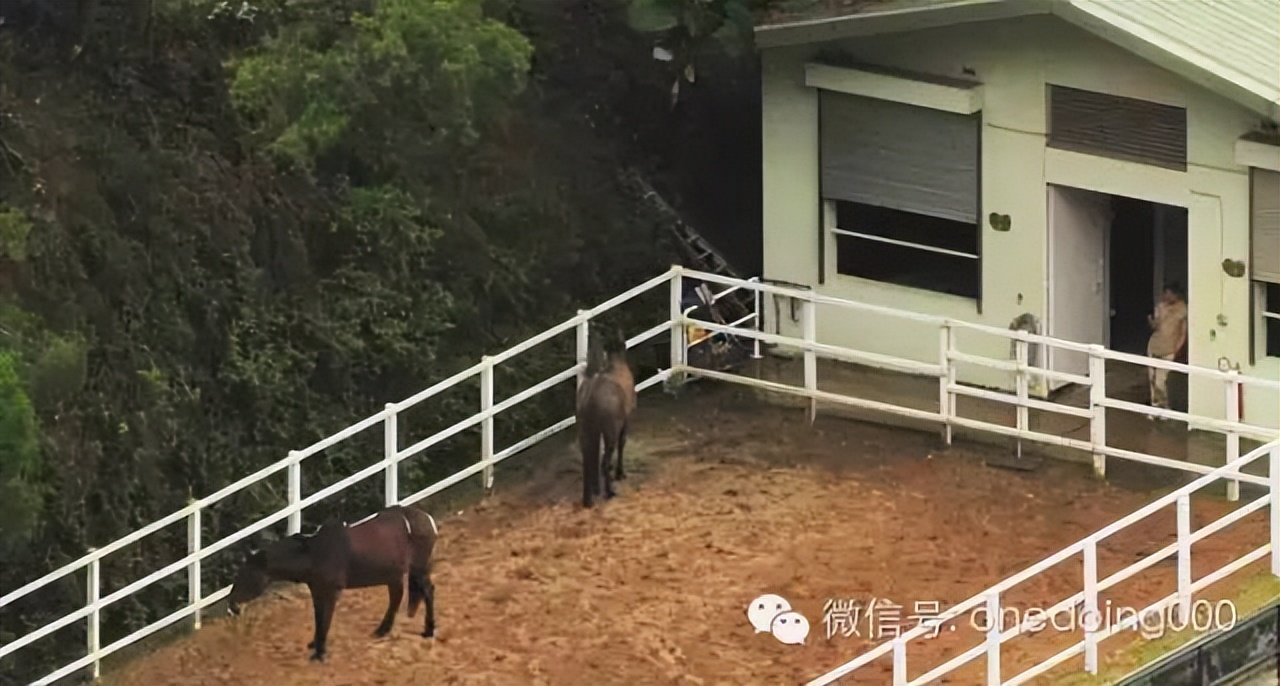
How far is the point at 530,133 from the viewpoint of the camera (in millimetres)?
22531

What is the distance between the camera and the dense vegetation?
61.5ft

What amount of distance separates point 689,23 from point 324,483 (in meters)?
4.14

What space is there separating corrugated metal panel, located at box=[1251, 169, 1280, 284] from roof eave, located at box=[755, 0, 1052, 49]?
169 centimetres

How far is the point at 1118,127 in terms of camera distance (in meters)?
18.5

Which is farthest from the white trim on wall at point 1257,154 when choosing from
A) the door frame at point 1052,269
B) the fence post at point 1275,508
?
the fence post at point 1275,508

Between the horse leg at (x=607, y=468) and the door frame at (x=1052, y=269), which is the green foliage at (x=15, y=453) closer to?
the horse leg at (x=607, y=468)

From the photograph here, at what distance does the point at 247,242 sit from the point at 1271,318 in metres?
6.85

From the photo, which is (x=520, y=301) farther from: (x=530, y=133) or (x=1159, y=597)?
(x=1159, y=597)

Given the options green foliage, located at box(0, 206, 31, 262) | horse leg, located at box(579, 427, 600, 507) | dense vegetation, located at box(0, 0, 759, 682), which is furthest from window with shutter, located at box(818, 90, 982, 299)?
green foliage, located at box(0, 206, 31, 262)

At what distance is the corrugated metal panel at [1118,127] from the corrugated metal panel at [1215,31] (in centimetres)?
50

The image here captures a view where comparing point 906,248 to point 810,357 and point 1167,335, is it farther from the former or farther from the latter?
point 1167,335

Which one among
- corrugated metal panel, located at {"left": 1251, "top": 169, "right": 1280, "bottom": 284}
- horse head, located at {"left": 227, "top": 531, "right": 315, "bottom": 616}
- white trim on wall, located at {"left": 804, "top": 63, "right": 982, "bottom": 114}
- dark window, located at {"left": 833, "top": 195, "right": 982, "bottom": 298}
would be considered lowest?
horse head, located at {"left": 227, "top": 531, "right": 315, "bottom": 616}

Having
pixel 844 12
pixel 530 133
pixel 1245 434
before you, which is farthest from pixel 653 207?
pixel 1245 434

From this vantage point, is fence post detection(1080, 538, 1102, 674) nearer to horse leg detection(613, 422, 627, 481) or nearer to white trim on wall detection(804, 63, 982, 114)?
horse leg detection(613, 422, 627, 481)
